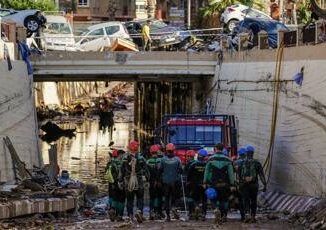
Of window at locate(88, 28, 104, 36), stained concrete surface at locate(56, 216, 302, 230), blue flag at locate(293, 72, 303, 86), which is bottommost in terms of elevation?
stained concrete surface at locate(56, 216, 302, 230)

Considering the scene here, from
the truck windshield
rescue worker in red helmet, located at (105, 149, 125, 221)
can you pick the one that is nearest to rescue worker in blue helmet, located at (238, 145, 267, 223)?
rescue worker in red helmet, located at (105, 149, 125, 221)

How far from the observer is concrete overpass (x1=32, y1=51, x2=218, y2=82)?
37.0 meters

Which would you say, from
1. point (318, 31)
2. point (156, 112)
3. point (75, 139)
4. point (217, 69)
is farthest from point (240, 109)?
point (75, 139)

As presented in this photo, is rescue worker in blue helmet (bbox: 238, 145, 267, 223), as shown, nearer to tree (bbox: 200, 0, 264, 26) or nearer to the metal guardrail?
the metal guardrail

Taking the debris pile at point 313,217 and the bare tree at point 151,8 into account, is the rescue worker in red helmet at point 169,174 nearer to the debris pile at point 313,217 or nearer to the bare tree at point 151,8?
the debris pile at point 313,217

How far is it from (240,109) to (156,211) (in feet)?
44.6

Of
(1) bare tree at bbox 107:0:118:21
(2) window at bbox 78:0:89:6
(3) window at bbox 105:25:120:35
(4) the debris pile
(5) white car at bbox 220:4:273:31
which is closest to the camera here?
(4) the debris pile

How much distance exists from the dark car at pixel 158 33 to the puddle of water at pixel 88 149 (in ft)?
20.2

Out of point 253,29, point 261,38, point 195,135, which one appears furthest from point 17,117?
point 253,29

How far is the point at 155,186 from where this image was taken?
19578mm

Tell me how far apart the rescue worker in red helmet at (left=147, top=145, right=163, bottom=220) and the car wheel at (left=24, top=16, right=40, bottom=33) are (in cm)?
1963

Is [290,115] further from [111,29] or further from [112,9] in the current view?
[112,9]

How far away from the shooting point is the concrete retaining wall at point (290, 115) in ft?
69.8

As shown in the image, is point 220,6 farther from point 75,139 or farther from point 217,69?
point 217,69
